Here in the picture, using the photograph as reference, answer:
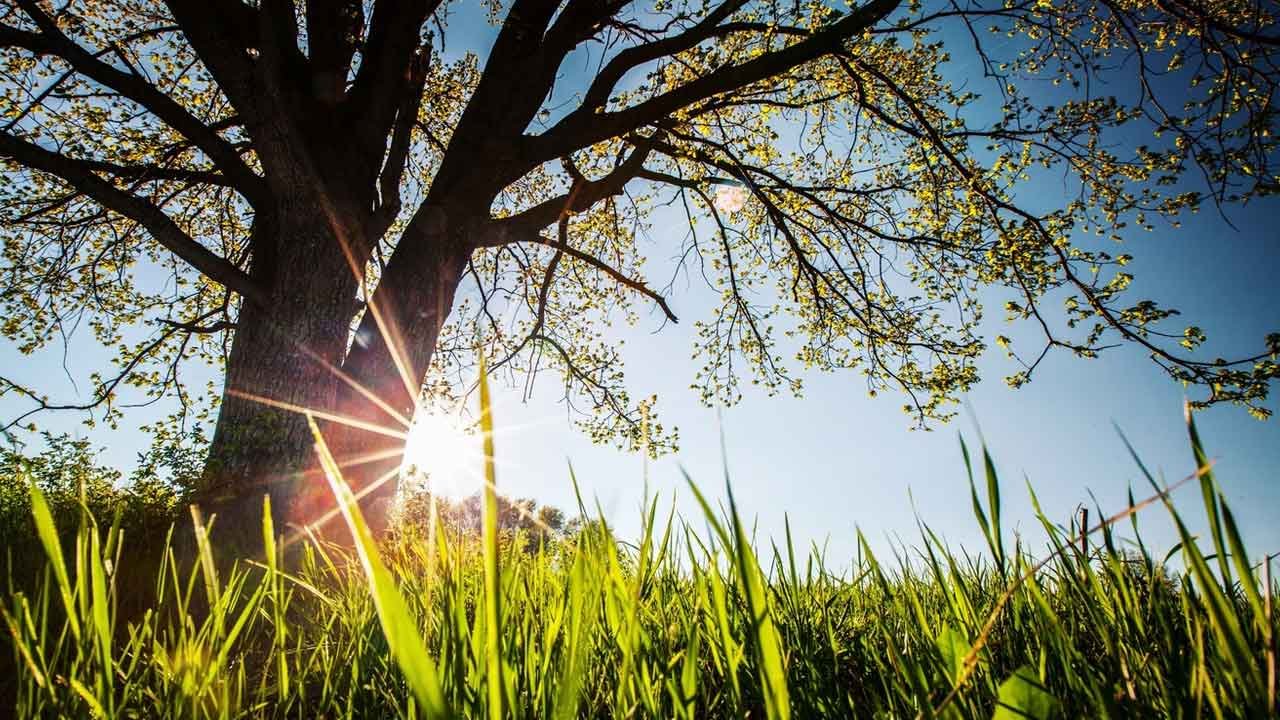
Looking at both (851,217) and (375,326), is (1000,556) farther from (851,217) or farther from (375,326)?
(851,217)

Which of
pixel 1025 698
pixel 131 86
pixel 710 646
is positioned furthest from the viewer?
pixel 131 86

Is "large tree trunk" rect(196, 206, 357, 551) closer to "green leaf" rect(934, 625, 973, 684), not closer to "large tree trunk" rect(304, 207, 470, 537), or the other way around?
"large tree trunk" rect(304, 207, 470, 537)

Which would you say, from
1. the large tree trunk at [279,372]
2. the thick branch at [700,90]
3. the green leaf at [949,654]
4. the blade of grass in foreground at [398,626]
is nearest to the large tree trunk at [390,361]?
the large tree trunk at [279,372]

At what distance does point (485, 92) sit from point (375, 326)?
8.55ft

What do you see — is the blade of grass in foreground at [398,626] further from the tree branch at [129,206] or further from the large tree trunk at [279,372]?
the tree branch at [129,206]

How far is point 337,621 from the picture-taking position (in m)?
2.07

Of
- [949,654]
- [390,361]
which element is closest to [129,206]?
[390,361]

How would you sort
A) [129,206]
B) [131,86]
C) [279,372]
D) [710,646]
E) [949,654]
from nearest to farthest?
1. [949,654]
2. [710,646]
3. [129,206]
4. [279,372]
5. [131,86]

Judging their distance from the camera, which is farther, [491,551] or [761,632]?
[761,632]

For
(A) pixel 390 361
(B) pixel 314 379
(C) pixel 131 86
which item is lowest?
(B) pixel 314 379

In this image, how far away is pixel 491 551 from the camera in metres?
0.33

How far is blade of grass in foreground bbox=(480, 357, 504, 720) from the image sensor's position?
0.99 ft

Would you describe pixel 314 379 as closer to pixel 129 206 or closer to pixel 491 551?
pixel 129 206

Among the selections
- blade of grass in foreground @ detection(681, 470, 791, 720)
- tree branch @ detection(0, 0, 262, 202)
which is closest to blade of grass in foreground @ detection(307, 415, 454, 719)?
blade of grass in foreground @ detection(681, 470, 791, 720)
